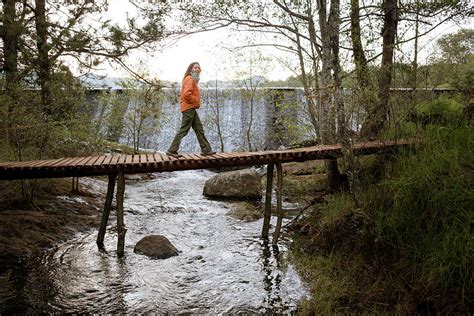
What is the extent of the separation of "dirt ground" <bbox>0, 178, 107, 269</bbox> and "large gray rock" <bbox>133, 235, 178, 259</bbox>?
1.68 metres

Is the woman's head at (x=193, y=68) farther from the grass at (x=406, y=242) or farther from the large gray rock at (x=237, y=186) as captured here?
the large gray rock at (x=237, y=186)

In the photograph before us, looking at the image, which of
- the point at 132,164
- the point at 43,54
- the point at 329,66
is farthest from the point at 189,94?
the point at 43,54

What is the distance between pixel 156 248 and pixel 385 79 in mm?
5010

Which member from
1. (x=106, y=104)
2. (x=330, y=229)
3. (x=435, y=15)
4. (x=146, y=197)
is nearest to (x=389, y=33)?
(x=435, y=15)

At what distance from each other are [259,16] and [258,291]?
793cm

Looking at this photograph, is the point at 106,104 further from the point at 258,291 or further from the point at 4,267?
the point at 258,291

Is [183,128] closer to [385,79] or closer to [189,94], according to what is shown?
[189,94]

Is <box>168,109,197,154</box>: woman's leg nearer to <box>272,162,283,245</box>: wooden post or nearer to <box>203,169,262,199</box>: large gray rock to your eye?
<box>272,162,283,245</box>: wooden post

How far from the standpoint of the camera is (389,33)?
8.00m

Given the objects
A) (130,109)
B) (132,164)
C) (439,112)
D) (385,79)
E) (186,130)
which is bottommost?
(132,164)

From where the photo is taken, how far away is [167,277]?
5273 millimetres

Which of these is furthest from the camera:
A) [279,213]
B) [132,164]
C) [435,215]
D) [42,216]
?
[42,216]

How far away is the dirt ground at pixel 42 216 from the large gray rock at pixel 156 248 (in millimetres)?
1679

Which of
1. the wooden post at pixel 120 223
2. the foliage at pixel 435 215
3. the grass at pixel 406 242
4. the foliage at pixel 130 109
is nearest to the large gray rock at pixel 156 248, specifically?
→ the wooden post at pixel 120 223
